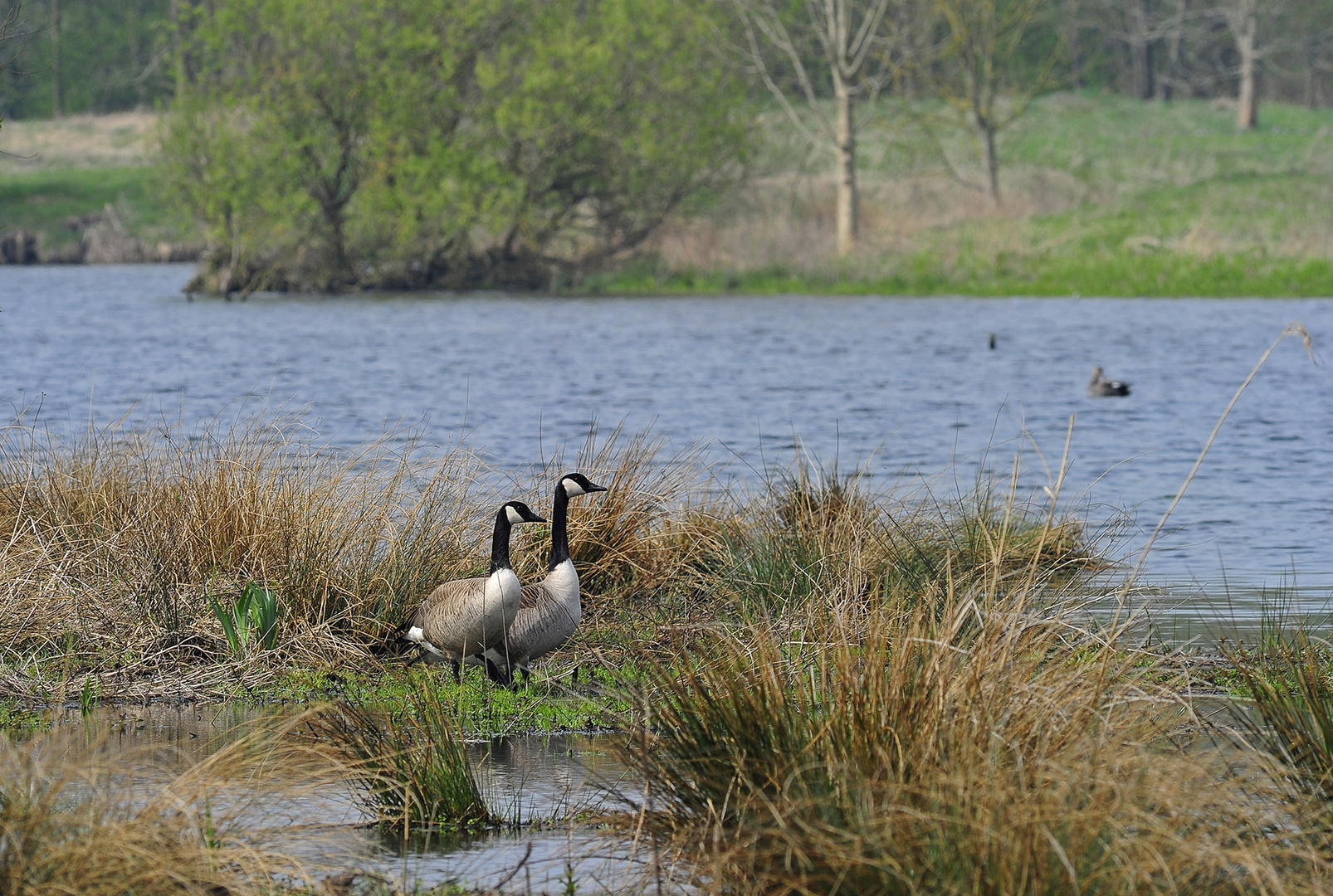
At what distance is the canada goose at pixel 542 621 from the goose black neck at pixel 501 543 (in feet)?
0.71

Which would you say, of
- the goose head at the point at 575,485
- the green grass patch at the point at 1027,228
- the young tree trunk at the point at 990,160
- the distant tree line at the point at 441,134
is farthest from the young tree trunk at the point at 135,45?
the goose head at the point at 575,485

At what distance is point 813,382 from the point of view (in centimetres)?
2372

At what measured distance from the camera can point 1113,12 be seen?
3066 inches

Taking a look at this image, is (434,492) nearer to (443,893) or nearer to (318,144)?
(443,893)

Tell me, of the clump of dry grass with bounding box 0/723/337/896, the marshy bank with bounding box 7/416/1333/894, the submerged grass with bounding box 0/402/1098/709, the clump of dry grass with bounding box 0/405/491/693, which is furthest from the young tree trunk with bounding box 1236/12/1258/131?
the clump of dry grass with bounding box 0/723/337/896

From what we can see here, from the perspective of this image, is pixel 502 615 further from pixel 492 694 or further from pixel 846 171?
pixel 846 171

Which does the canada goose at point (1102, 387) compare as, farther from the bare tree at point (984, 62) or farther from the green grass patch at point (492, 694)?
the bare tree at point (984, 62)

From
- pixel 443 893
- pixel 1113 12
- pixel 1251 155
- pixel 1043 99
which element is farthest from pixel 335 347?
pixel 1113 12

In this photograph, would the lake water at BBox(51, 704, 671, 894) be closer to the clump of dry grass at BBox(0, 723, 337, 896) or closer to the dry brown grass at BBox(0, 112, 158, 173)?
the clump of dry grass at BBox(0, 723, 337, 896)

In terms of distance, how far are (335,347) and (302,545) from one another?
20523 mm

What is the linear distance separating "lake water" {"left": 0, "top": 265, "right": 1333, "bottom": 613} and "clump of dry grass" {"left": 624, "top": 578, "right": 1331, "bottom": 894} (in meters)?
4.61

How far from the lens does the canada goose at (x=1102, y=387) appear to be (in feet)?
70.0

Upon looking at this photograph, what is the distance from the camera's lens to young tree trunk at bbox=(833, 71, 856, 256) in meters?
41.2

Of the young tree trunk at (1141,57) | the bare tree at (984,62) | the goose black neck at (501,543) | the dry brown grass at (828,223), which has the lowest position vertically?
the goose black neck at (501,543)
